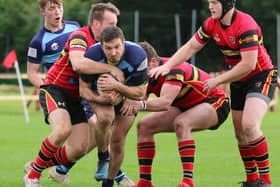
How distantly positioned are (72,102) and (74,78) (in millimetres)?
333

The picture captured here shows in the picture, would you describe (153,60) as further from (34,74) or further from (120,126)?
(34,74)

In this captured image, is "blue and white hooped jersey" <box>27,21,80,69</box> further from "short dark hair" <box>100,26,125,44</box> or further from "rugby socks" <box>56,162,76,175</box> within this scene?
"short dark hair" <box>100,26,125,44</box>

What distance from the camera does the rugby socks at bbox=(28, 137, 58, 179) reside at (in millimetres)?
9203

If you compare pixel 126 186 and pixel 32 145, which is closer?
pixel 126 186

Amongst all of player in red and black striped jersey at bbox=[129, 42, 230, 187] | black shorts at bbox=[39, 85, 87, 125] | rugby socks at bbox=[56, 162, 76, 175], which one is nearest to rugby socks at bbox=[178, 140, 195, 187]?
player in red and black striped jersey at bbox=[129, 42, 230, 187]

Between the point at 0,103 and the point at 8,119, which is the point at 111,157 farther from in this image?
the point at 0,103

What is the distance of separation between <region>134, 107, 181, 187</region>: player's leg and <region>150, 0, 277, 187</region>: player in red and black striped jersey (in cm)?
66

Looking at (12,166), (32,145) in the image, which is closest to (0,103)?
(32,145)

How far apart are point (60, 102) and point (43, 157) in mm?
594

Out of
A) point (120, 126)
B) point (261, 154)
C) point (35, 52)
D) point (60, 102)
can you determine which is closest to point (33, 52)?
point (35, 52)

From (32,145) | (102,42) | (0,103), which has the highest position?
(102,42)

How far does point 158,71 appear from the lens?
29.9ft

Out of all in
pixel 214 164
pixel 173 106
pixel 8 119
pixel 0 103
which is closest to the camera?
pixel 173 106

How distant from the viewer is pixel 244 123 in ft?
30.0
